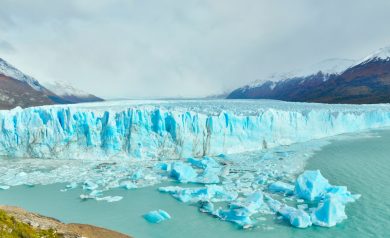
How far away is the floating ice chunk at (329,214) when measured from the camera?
9.35 meters

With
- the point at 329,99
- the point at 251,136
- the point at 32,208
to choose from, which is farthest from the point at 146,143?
the point at 329,99

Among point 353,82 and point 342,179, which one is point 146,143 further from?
point 353,82

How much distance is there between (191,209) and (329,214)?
4.14 metres

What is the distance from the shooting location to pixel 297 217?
30.4 ft

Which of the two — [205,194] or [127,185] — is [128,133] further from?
[205,194]

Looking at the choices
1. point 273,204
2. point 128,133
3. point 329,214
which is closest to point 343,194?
point 329,214

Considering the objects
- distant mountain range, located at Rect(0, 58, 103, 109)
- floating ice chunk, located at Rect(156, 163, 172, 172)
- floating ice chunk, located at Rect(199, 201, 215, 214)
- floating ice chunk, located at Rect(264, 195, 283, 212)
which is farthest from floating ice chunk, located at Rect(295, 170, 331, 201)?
distant mountain range, located at Rect(0, 58, 103, 109)

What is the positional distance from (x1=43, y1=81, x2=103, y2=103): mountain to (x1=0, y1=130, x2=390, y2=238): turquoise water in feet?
405

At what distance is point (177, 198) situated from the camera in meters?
12.0

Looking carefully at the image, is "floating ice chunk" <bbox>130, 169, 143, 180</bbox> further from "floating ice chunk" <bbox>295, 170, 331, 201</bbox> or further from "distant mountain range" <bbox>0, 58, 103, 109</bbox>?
"distant mountain range" <bbox>0, 58, 103, 109</bbox>

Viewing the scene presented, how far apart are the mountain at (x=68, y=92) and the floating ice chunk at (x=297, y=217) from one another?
422 ft

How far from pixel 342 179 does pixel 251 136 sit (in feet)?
24.9

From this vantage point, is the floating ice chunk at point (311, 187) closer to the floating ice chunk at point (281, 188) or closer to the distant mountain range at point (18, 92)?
the floating ice chunk at point (281, 188)

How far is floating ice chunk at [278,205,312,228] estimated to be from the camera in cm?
922
